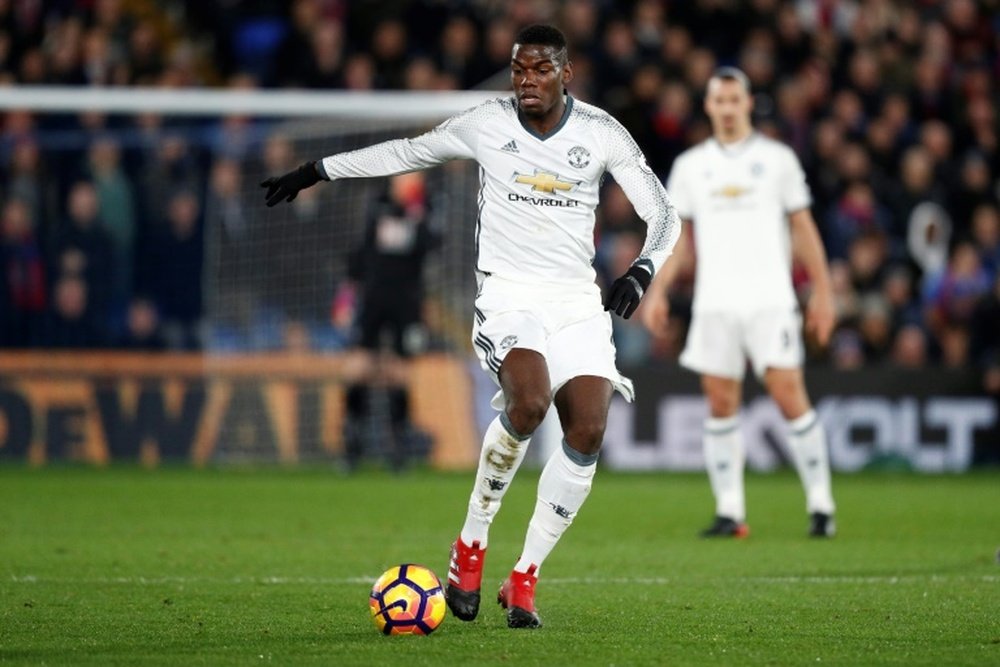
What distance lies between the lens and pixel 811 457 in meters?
10.1

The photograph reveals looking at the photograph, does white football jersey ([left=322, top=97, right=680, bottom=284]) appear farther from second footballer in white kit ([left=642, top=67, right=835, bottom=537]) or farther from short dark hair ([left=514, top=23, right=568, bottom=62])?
second footballer in white kit ([left=642, top=67, right=835, bottom=537])

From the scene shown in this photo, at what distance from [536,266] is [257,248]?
9.78 metres

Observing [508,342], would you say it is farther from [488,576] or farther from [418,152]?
[488,576]

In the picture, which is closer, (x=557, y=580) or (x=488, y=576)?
(x=557, y=580)

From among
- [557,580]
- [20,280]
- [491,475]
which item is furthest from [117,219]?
[491,475]

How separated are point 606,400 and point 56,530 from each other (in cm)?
442

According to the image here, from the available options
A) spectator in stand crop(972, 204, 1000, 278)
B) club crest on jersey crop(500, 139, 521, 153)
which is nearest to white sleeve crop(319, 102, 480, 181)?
club crest on jersey crop(500, 139, 521, 153)

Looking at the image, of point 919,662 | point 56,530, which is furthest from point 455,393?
point 919,662

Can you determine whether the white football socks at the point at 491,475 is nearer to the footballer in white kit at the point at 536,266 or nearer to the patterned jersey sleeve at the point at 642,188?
the footballer in white kit at the point at 536,266

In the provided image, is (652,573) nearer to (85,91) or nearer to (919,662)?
(919,662)

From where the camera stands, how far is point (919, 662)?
5531mm

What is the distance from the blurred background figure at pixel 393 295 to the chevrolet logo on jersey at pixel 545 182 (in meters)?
7.87

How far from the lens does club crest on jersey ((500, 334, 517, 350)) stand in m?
6.64

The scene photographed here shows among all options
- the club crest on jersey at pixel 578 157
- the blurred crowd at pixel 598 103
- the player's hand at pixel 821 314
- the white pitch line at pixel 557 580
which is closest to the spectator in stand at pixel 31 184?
the blurred crowd at pixel 598 103
